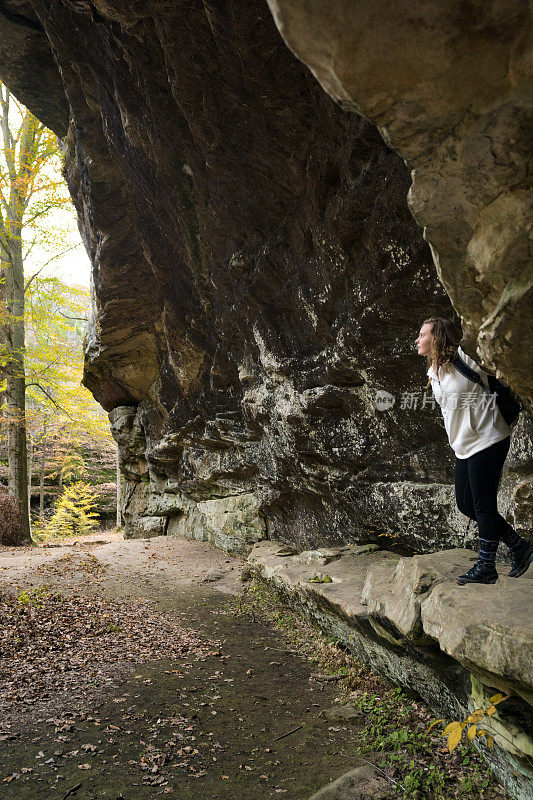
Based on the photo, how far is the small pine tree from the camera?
69.9ft

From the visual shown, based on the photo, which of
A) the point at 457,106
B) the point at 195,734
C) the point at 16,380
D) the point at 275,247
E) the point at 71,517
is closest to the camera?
the point at 457,106

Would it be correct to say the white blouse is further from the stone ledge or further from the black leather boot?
the stone ledge

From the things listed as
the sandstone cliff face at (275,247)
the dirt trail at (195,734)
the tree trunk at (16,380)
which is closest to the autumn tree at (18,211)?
the tree trunk at (16,380)

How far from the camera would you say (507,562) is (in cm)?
455

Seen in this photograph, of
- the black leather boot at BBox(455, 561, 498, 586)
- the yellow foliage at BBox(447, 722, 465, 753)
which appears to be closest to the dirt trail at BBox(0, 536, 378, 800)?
the yellow foliage at BBox(447, 722, 465, 753)

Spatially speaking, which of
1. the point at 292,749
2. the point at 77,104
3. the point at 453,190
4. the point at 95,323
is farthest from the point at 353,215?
the point at 95,323

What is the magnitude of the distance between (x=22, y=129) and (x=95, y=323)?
8.24 m

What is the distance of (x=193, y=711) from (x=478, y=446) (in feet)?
11.6

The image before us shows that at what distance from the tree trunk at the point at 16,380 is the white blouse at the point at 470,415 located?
14115mm

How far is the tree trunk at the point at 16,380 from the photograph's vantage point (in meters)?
14.8

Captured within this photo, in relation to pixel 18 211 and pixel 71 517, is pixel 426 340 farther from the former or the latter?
pixel 71 517

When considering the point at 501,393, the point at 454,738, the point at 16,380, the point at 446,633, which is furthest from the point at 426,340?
the point at 16,380

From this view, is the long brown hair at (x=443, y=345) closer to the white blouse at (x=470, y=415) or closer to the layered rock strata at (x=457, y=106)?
the white blouse at (x=470, y=415)

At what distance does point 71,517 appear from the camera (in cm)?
2197
